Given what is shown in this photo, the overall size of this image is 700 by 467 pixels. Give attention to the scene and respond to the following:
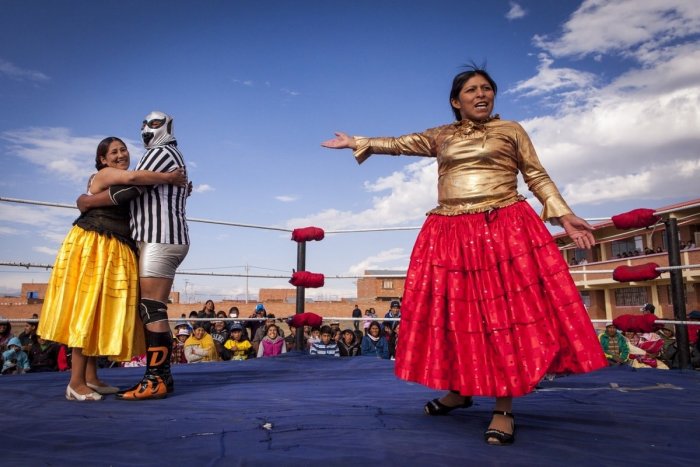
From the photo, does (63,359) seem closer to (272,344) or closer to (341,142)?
(272,344)

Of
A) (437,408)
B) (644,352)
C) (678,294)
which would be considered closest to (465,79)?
(437,408)

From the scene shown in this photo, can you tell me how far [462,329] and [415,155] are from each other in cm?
88

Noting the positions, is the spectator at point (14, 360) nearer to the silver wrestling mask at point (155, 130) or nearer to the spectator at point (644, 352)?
the silver wrestling mask at point (155, 130)

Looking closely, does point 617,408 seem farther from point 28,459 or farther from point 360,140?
point 28,459

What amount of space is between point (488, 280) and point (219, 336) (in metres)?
5.75

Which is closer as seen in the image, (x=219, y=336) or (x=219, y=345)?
(x=219, y=345)

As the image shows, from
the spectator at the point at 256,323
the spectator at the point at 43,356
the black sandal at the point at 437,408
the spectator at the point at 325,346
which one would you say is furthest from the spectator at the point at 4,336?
the black sandal at the point at 437,408

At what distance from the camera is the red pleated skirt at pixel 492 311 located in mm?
1835

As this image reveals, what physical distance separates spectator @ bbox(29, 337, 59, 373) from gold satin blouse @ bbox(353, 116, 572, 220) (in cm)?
535

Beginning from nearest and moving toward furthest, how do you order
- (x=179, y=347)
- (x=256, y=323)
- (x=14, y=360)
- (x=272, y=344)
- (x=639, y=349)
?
(x=14, y=360), (x=272, y=344), (x=179, y=347), (x=639, y=349), (x=256, y=323)

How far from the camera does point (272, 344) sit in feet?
20.9

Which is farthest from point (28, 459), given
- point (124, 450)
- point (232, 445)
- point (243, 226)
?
point (243, 226)

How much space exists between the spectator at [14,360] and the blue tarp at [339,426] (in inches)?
107

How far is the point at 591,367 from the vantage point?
1.78 m
